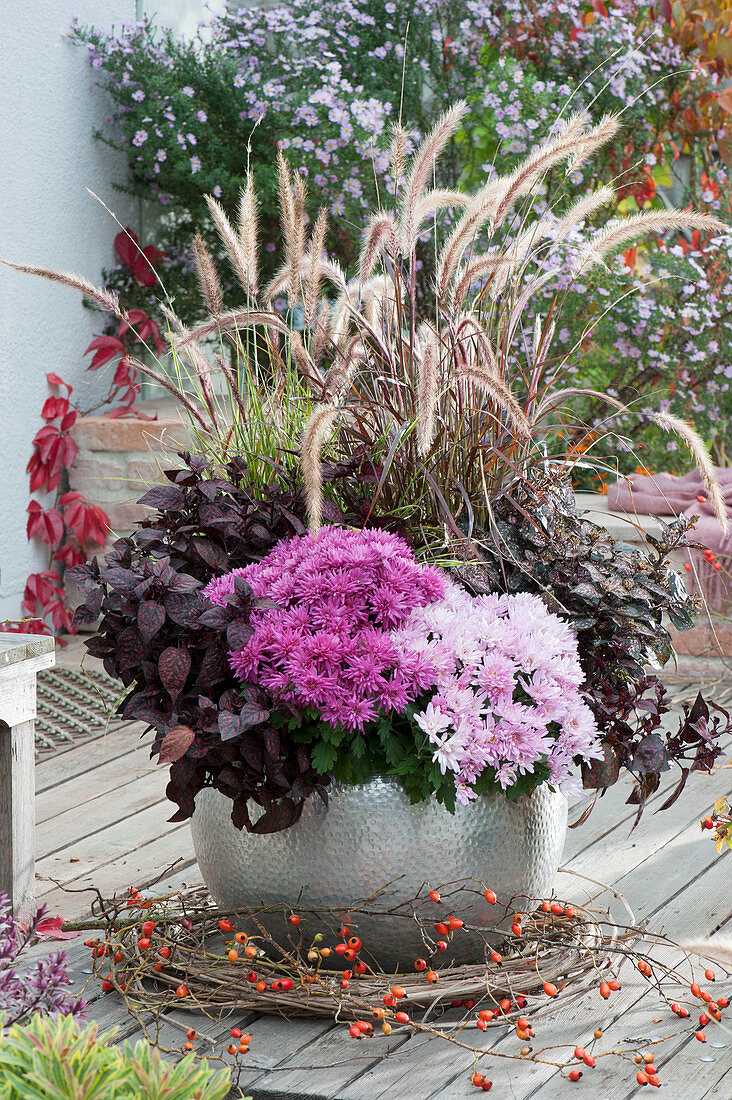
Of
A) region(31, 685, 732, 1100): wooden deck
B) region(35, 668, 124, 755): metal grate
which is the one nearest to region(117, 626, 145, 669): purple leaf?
region(31, 685, 732, 1100): wooden deck

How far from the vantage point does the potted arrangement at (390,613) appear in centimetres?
160

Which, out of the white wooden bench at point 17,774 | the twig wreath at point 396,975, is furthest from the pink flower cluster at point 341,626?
the white wooden bench at point 17,774

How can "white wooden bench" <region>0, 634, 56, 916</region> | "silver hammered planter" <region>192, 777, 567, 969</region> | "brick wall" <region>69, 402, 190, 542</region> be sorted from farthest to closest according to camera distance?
1. "brick wall" <region>69, 402, 190, 542</region>
2. "white wooden bench" <region>0, 634, 56, 916</region>
3. "silver hammered planter" <region>192, 777, 567, 969</region>

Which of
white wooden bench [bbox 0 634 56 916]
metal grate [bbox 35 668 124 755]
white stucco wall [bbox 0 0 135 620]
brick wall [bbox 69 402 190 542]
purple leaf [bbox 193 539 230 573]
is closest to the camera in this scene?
purple leaf [bbox 193 539 230 573]

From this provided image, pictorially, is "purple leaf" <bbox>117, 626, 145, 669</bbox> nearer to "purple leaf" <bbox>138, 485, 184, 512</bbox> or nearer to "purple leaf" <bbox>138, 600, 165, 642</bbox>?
"purple leaf" <bbox>138, 600, 165, 642</bbox>

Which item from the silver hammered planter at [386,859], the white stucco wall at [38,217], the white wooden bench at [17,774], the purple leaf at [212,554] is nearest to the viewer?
the silver hammered planter at [386,859]

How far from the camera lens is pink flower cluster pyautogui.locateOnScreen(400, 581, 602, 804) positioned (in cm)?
158

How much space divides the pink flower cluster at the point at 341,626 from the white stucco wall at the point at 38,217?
2.50 meters

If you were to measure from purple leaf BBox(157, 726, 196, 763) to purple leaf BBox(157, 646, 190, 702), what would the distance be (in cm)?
7

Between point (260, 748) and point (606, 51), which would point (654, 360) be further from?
point (260, 748)

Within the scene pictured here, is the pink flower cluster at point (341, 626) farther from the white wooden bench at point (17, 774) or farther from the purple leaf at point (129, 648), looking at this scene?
the white wooden bench at point (17, 774)

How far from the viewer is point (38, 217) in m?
4.06

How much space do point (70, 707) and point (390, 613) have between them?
6.62 ft

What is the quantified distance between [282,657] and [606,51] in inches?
142
